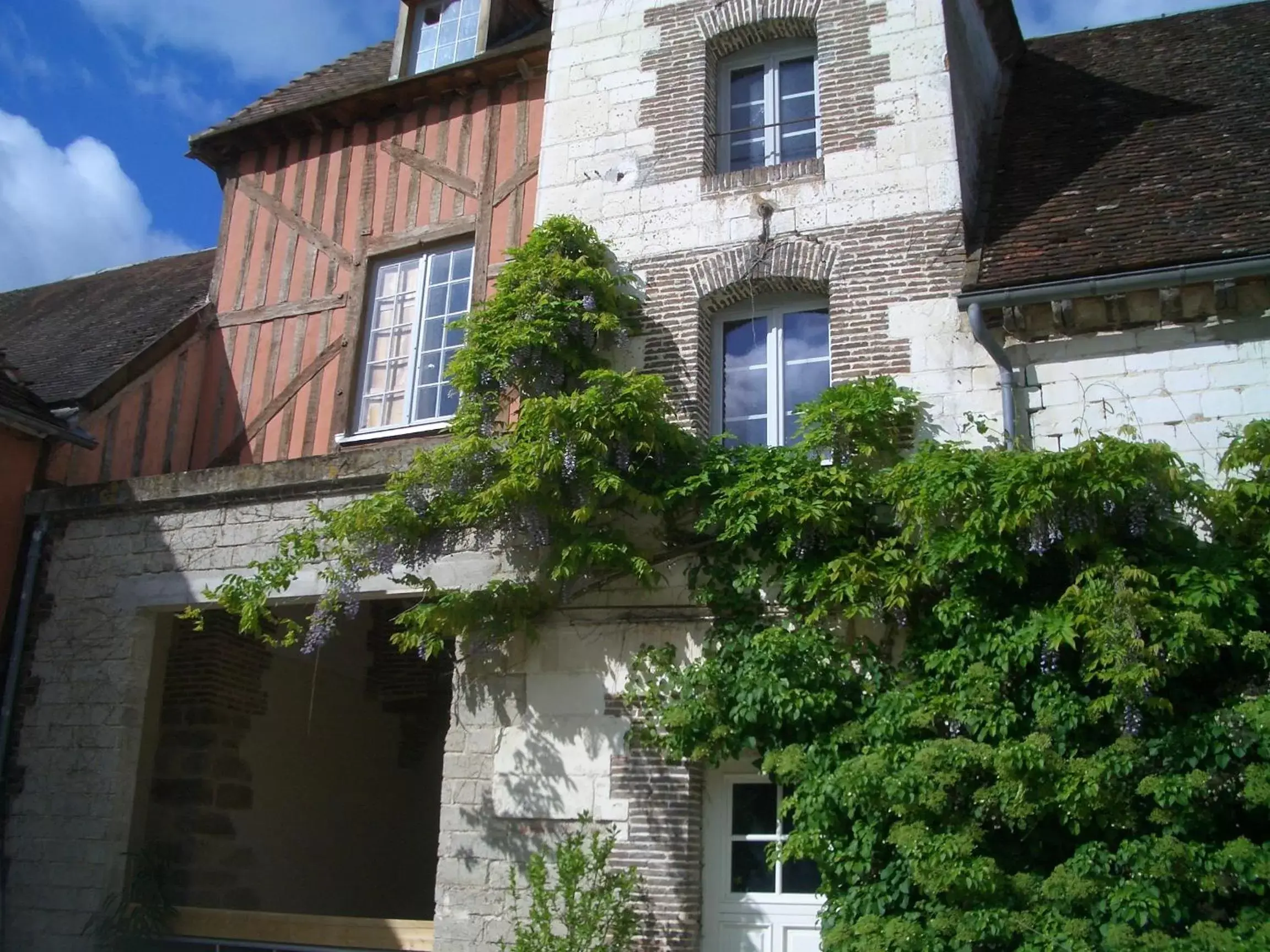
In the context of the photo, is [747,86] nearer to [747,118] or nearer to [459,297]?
[747,118]

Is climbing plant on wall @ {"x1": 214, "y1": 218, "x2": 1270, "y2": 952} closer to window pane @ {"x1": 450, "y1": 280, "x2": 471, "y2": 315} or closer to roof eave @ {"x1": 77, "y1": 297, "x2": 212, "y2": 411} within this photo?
window pane @ {"x1": 450, "y1": 280, "x2": 471, "y2": 315}

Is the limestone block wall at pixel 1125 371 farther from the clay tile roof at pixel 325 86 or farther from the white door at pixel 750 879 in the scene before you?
the clay tile roof at pixel 325 86

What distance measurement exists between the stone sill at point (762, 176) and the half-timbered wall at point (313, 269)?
1.44m

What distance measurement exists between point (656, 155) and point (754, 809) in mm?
4386

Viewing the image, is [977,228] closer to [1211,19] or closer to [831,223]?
[831,223]

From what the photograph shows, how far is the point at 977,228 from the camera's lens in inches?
312

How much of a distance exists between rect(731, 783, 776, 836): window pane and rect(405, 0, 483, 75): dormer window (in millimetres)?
6218

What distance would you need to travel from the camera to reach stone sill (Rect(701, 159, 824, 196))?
8109mm

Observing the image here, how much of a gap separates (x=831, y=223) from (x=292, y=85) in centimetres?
573

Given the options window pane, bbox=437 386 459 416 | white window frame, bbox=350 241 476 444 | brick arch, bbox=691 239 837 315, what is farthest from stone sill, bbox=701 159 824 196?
window pane, bbox=437 386 459 416

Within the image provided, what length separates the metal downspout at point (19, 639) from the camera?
8688mm

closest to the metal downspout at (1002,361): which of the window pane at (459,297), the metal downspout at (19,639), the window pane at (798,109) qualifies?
the window pane at (798,109)

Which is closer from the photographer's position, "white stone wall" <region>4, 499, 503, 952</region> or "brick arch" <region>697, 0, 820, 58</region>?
"white stone wall" <region>4, 499, 503, 952</region>

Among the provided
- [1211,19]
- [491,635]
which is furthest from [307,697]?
[1211,19]
